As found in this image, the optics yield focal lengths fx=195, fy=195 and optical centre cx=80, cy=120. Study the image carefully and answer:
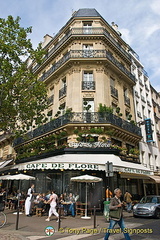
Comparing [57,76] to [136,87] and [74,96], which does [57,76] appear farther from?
[136,87]

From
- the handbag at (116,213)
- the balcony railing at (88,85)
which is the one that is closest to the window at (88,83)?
the balcony railing at (88,85)

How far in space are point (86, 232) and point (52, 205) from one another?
308cm

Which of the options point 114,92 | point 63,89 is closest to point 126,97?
point 114,92

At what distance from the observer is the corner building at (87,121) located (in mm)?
13055

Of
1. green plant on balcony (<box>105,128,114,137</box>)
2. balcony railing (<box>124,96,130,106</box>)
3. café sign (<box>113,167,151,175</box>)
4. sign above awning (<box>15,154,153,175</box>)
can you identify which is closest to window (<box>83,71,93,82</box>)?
balcony railing (<box>124,96,130,106</box>)

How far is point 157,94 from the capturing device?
96.2 ft

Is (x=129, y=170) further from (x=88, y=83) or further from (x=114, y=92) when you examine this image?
(x=88, y=83)

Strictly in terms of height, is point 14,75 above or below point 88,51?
below

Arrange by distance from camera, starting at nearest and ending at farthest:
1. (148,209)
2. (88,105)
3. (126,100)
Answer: (148,209)
(88,105)
(126,100)

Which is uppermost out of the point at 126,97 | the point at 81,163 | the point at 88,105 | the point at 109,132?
the point at 126,97

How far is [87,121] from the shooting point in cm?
1438

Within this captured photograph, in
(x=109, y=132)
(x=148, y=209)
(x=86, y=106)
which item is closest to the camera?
(x=148, y=209)

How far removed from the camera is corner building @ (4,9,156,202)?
13055 millimetres

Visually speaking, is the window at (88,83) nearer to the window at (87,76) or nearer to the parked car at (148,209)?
the window at (87,76)
